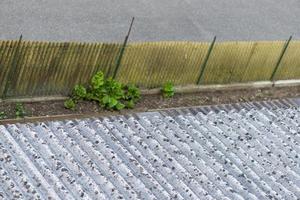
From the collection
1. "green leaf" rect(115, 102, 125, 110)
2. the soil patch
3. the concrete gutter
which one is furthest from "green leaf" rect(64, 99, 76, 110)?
"green leaf" rect(115, 102, 125, 110)

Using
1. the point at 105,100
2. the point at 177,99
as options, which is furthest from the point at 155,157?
the point at 177,99

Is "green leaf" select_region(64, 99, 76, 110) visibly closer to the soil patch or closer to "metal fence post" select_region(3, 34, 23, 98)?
the soil patch

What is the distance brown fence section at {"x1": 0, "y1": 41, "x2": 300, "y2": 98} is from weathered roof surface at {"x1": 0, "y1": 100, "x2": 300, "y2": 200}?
100 centimetres

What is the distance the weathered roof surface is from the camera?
8789 millimetres

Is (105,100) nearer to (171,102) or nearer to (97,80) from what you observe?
(97,80)

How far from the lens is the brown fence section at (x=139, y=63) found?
1035cm

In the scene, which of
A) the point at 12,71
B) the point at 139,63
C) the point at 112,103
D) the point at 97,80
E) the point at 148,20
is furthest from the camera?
the point at 148,20

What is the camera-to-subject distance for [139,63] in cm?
1155

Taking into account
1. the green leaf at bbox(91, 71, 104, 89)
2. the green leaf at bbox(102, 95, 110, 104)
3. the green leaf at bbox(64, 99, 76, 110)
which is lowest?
the green leaf at bbox(64, 99, 76, 110)

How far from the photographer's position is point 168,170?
9.60 meters

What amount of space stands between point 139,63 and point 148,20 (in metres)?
5.48

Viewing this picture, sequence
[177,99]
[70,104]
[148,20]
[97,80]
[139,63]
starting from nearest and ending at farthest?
1. [70,104]
2. [97,80]
3. [139,63]
4. [177,99]
5. [148,20]

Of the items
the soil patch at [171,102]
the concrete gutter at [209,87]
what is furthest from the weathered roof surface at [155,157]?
the concrete gutter at [209,87]

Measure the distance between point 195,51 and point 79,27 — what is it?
4480 mm
